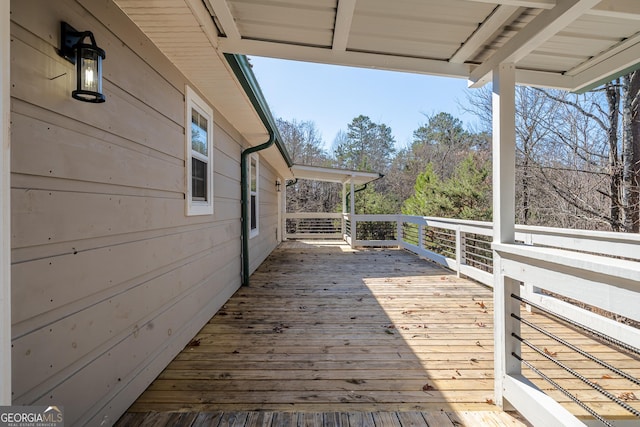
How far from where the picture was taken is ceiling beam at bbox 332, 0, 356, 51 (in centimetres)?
150

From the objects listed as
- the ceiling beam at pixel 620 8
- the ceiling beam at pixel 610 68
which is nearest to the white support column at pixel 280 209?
the ceiling beam at pixel 610 68

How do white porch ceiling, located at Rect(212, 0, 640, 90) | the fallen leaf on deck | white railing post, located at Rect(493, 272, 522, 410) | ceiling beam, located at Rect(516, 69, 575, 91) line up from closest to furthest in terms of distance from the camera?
white porch ceiling, located at Rect(212, 0, 640, 90), white railing post, located at Rect(493, 272, 522, 410), the fallen leaf on deck, ceiling beam, located at Rect(516, 69, 575, 91)

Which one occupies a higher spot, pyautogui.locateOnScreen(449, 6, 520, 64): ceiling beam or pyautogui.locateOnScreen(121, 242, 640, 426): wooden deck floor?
pyautogui.locateOnScreen(449, 6, 520, 64): ceiling beam

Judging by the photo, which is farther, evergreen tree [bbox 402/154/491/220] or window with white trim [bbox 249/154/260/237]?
evergreen tree [bbox 402/154/491/220]

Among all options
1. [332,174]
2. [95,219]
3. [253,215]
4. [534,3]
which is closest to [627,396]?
[534,3]

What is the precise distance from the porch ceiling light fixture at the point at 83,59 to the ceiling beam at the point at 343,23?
1.18 meters

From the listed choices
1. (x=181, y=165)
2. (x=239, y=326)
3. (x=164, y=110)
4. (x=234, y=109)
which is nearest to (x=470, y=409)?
(x=239, y=326)

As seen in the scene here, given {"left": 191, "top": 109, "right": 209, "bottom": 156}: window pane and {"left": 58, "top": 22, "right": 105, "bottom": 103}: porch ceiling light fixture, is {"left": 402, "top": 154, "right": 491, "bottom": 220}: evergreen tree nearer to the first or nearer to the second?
{"left": 191, "top": 109, "right": 209, "bottom": 156}: window pane

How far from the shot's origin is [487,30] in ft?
5.57

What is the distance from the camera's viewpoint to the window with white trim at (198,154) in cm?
266

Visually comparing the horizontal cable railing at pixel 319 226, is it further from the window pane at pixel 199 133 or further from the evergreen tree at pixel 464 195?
the window pane at pixel 199 133

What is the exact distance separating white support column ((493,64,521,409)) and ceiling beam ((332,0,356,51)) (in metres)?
0.94

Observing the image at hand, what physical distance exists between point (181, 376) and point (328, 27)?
8.08 ft

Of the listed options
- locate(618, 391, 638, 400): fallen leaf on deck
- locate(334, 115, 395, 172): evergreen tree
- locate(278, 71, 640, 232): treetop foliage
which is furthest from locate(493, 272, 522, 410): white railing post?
locate(334, 115, 395, 172): evergreen tree
